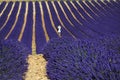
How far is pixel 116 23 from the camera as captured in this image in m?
22.5

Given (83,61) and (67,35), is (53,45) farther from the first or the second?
(67,35)

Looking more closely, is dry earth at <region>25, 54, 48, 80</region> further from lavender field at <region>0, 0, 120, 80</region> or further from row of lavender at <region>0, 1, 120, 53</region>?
row of lavender at <region>0, 1, 120, 53</region>

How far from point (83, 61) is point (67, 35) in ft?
37.3

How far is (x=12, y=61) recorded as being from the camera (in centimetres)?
928

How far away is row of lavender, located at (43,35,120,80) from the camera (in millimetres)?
7236

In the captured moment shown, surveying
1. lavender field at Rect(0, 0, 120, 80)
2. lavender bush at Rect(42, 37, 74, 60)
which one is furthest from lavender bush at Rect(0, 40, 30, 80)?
lavender bush at Rect(42, 37, 74, 60)

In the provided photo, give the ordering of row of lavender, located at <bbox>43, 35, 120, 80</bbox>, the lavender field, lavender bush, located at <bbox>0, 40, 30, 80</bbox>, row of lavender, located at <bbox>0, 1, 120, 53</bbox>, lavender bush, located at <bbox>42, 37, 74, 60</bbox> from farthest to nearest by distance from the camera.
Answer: row of lavender, located at <bbox>0, 1, 120, 53</bbox> → lavender bush, located at <bbox>42, 37, 74, 60</bbox> → lavender bush, located at <bbox>0, 40, 30, 80</bbox> → the lavender field → row of lavender, located at <bbox>43, 35, 120, 80</bbox>

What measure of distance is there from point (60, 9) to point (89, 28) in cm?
666

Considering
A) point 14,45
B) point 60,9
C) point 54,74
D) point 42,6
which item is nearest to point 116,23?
point 60,9

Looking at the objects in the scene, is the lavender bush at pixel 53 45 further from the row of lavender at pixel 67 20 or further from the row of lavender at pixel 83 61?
the row of lavender at pixel 67 20

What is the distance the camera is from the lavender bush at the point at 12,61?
8572 millimetres

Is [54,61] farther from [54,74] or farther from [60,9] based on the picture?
[60,9]

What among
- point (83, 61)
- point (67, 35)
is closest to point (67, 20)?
point (67, 35)

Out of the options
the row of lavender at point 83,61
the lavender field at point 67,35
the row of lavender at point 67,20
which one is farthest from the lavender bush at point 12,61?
the row of lavender at point 67,20
